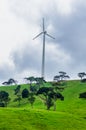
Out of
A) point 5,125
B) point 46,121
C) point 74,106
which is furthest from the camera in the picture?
point 74,106

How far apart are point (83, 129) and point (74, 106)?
81.7m

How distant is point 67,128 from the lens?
10794 centimetres

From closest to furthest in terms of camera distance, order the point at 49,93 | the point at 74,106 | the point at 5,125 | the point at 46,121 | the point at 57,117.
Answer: the point at 5,125 < the point at 46,121 < the point at 57,117 < the point at 49,93 < the point at 74,106

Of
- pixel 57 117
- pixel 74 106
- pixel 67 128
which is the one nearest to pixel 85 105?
pixel 74 106

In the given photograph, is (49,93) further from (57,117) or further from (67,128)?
(67,128)

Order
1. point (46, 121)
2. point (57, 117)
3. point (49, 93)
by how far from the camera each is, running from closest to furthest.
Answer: point (46, 121) < point (57, 117) < point (49, 93)

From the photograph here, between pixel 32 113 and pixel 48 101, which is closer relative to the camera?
pixel 32 113

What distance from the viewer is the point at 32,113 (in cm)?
11925

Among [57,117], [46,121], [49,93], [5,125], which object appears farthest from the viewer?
[49,93]

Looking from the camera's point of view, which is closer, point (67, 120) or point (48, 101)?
point (67, 120)

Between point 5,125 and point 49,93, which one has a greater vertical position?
point 49,93

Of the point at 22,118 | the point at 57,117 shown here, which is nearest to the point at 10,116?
the point at 22,118

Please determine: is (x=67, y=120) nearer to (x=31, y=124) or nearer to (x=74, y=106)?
(x=31, y=124)

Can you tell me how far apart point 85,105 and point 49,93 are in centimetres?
2290
